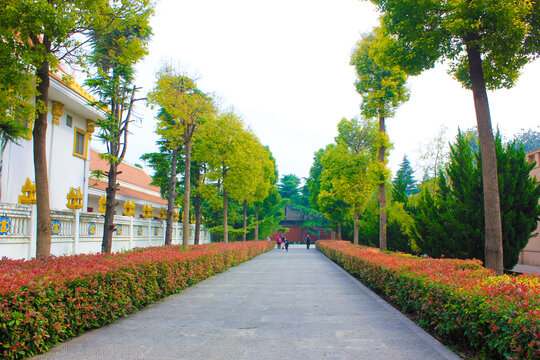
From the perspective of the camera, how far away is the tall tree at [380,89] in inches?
589

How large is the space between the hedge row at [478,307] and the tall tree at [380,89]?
7.66 m

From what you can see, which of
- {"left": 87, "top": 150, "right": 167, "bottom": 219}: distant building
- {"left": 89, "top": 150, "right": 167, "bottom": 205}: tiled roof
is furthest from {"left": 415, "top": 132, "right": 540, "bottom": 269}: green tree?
{"left": 89, "top": 150, "right": 167, "bottom": 205}: tiled roof

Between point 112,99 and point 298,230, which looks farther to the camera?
point 298,230

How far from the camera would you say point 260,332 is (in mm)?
5664

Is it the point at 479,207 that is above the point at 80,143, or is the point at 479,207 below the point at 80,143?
A: below

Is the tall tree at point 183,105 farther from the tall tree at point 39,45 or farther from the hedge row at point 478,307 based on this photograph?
the hedge row at point 478,307

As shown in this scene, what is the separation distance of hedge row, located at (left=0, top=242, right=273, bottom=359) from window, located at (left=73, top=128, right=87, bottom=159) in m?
10.2

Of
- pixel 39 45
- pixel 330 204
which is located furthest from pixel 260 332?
pixel 330 204

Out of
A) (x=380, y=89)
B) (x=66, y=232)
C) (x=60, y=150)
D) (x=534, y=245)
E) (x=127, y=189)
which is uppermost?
(x=380, y=89)

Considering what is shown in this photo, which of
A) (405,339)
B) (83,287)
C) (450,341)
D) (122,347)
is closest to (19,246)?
(83,287)

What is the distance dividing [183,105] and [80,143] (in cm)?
635

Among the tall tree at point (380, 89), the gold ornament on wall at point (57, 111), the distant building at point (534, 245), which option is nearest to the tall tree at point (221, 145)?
the gold ornament on wall at point (57, 111)

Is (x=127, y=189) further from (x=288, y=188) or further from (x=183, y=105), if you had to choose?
(x=288, y=188)

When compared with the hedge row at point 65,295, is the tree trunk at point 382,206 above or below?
above
